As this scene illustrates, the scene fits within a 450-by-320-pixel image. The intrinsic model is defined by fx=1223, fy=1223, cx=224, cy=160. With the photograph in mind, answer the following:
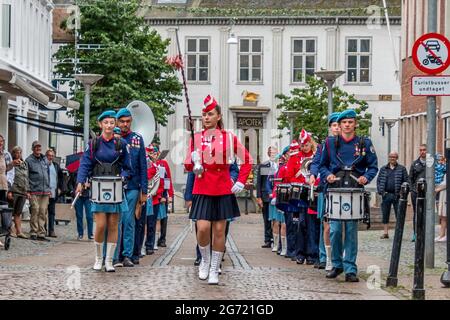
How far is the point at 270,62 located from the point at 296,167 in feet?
133

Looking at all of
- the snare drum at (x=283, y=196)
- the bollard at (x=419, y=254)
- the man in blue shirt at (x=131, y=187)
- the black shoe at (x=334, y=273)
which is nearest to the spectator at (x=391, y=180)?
the snare drum at (x=283, y=196)

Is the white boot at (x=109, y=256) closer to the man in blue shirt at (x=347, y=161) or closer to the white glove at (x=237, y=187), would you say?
the white glove at (x=237, y=187)

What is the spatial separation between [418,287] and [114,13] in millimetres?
35482

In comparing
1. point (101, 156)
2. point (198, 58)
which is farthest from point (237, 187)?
point (198, 58)

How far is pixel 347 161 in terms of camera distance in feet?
47.5

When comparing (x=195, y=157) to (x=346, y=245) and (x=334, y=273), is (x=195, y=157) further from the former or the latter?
(x=334, y=273)

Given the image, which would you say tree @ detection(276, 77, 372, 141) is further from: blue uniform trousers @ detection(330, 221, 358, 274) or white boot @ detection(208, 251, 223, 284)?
white boot @ detection(208, 251, 223, 284)

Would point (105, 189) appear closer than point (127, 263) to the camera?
Yes

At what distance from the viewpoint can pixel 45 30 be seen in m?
46.8

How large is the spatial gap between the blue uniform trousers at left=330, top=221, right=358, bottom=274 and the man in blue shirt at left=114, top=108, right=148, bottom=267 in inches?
104

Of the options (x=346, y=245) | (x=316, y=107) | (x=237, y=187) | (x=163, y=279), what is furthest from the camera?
(x=316, y=107)

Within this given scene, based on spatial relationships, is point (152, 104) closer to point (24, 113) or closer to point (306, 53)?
point (24, 113)

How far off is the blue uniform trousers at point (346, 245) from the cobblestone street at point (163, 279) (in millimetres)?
204

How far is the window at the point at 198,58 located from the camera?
59.1 meters
